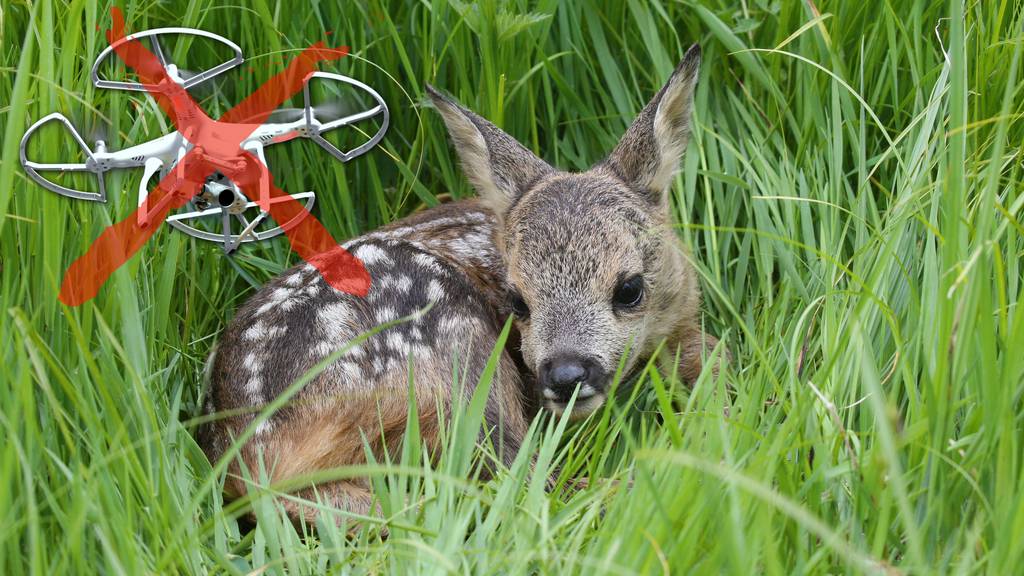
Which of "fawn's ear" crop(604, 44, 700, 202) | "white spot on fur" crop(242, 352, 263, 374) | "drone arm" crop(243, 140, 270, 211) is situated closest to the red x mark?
"drone arm" crop(243, 140, 270, 211)

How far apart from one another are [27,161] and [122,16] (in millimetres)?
873

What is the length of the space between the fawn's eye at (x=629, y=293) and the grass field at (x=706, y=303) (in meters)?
0.34

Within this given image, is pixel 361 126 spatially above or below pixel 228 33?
below

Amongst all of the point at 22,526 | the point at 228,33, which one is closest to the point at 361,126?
the point at 228,33

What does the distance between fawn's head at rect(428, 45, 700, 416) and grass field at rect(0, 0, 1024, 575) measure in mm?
196

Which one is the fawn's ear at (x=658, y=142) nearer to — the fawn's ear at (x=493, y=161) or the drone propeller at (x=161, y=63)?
the fawn's ear at (x=493, y=161)

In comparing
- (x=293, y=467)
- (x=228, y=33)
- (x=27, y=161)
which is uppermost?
(x=228, y=33)

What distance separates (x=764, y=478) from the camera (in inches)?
98.3

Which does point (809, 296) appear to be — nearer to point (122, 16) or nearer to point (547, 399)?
point (547, 399)

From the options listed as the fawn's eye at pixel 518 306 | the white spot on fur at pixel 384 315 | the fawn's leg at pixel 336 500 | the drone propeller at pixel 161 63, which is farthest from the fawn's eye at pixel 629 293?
the drone propeller at pixel 161 63

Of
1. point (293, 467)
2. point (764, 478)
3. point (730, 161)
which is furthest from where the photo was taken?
point (730, 161)

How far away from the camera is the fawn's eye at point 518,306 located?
13.1 ft

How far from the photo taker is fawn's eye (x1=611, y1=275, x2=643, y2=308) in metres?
3.94

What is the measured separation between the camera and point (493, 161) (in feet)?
14.5
